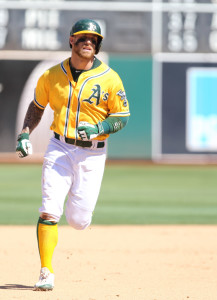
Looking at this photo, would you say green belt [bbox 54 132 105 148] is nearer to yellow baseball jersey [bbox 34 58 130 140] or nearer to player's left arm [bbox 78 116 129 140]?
yellow baseball jersey [bbox 34 58 130 140]

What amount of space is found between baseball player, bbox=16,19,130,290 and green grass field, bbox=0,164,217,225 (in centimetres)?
415

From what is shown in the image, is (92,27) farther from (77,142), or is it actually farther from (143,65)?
(143,65)

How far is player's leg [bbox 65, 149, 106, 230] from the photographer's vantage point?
5.39 metres

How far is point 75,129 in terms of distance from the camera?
5.30 m

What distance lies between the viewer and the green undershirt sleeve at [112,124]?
528 centimetres

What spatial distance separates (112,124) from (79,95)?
320 millimetres

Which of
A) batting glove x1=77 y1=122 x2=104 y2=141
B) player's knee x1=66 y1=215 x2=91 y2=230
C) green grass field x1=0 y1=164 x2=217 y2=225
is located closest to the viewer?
batting glove x1=77 y1=122 x2=104 y2=141
